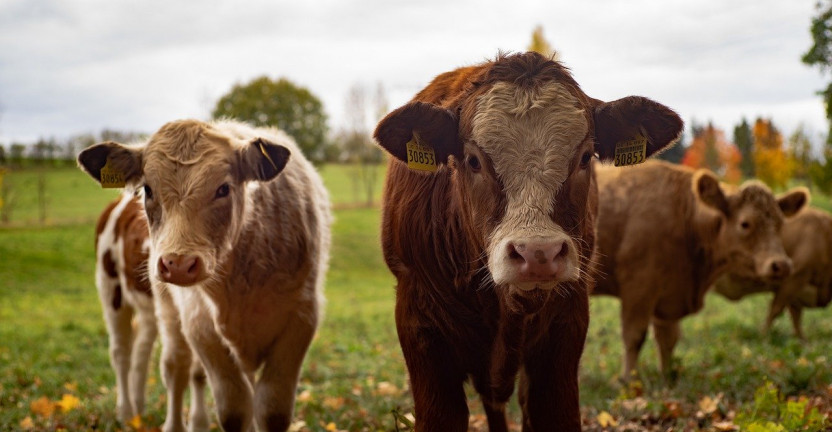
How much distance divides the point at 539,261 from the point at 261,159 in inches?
89.0

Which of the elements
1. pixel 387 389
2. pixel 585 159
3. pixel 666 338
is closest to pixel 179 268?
pixel 585 159

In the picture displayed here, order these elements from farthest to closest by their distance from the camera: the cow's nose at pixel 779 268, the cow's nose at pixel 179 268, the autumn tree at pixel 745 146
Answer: the autumn tree at pixel 745 146, the cow's nose at pixel 779 268, the cow's nose at pixel 179 268

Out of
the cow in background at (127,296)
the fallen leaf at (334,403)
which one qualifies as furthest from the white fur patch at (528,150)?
the cow in background at (127,296)

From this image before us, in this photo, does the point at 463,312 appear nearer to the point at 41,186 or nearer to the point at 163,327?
the point at 163,327

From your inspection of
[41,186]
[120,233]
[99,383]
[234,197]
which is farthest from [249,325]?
[41,186]

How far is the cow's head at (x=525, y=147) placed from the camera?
2633 millimetres

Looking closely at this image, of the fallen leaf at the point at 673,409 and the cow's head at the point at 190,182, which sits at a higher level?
the cow's head at the point at 190,182

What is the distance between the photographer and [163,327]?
17.2 ft

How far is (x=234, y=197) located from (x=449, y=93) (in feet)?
4.77

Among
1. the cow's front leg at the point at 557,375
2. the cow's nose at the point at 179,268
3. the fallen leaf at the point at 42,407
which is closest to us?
the cow's front leg at the point at 557,375

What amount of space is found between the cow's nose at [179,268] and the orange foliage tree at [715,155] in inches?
2414

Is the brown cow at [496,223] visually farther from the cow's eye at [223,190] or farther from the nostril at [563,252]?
the cow's eye at [223,190]

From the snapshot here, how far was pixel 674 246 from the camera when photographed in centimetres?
789

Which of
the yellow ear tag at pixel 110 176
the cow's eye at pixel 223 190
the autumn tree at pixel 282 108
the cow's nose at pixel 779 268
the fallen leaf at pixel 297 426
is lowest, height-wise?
the fallen leaf at pixel 297 426
